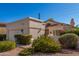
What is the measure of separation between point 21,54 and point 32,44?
24.3 inches

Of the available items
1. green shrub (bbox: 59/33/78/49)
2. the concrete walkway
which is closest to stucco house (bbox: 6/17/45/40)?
the concrete walkway

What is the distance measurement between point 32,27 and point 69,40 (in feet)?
5.54

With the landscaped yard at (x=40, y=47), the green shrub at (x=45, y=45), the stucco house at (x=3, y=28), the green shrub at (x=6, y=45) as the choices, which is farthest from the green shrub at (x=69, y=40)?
the stucco house at (x=3, y=28)

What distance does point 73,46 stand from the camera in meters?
14.4

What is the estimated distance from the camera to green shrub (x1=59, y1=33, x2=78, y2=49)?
47.2ft

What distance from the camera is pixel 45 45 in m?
14.1

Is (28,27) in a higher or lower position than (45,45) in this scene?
higher

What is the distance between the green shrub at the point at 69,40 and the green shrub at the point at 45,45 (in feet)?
1.11

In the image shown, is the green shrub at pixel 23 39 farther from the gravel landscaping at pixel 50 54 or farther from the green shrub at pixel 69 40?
the green shrub at pixel 69 40

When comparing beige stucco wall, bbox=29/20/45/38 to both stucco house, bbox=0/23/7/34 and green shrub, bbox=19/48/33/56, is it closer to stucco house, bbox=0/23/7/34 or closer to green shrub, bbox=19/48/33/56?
green shrub, bbox=19/48/33/56

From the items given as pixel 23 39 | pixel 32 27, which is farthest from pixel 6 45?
pixel 32 27

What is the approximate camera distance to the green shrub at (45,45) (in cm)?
1404

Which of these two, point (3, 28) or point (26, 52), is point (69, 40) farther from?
point (3, 28)

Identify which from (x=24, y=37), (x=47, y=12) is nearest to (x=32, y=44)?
(x=24, y=37)
